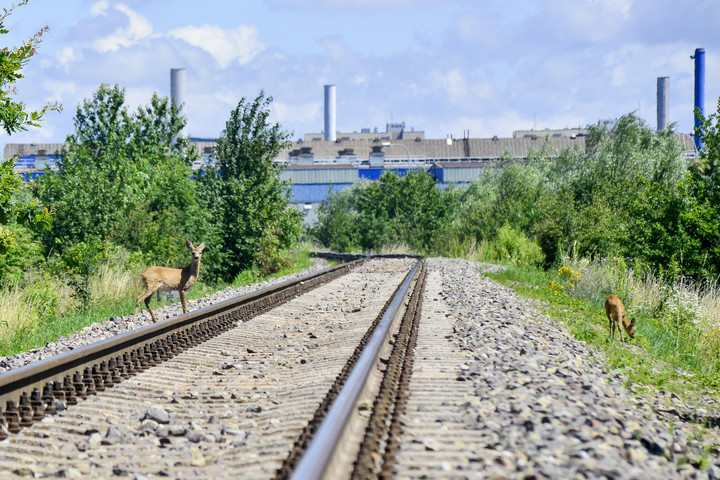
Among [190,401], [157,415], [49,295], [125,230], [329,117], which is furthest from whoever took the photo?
[329,117]

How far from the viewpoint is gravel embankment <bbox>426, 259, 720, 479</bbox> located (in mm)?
4016

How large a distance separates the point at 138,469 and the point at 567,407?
9.62 feet

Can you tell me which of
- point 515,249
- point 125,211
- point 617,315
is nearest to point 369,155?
point 515,249

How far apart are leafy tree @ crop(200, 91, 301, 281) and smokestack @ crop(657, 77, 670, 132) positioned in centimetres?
9761

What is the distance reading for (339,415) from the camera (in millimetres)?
4133

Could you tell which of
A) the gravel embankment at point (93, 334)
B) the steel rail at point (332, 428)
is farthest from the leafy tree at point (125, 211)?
the steel rail at point (332, 428)

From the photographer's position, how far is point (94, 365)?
262 inches

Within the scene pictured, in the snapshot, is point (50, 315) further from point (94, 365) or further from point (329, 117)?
point (329, 117)

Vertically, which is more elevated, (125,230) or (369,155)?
(369,155)

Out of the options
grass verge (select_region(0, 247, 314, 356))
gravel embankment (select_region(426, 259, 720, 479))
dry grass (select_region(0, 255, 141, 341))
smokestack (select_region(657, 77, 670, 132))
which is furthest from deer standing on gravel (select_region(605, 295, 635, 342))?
smokestack (select_region(657, 77, 670, 132))

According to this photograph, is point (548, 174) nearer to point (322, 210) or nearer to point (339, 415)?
point (322, 210)

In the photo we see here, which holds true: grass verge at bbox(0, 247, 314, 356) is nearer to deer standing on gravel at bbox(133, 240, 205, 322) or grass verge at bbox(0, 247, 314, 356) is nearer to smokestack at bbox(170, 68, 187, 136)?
deer standing on gravel at bbox(133, 240, 205, 322)

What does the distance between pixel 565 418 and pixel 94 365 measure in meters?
4.13

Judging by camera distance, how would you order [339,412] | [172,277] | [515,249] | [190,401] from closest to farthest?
[339,412]
[190,401]
[172,277]
[515,249]
